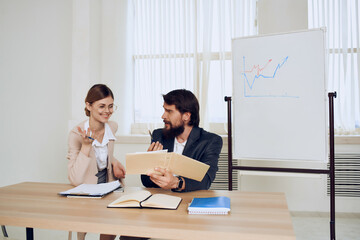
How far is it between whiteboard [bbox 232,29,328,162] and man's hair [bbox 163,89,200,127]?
1.84ft

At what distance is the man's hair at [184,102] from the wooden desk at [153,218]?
643mm

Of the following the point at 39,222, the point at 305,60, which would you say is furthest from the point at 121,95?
the point at 39,222

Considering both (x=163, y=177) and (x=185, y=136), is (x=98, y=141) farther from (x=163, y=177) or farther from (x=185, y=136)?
(x=163, y=177)

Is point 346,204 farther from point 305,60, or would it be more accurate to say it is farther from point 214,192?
point 214,192

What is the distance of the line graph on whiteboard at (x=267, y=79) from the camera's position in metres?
2.25

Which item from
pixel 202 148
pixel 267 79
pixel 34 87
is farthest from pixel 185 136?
pixel 34 87

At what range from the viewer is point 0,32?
353cm

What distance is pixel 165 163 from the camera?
137 centimetres

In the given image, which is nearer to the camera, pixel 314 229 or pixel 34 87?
pixel 314 229

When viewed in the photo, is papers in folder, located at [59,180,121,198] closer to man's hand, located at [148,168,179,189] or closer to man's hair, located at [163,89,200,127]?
man's hand, located at [148,168,179,189]

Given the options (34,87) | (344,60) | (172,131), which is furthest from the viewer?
(34,87)

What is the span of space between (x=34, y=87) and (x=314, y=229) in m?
3.37

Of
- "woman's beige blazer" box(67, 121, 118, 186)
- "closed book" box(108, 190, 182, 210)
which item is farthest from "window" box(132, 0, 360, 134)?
"closed book" box(108, 190, 182, 210)

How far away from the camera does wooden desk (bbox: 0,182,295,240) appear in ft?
3.23
